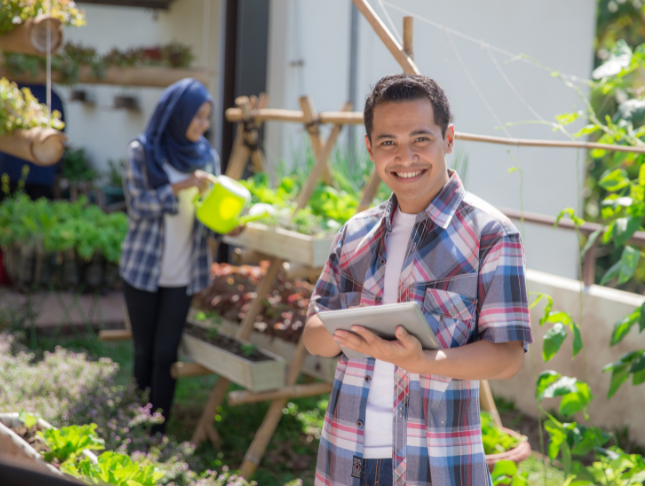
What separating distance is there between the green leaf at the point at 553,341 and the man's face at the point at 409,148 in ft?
2.80

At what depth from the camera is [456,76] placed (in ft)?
14.8

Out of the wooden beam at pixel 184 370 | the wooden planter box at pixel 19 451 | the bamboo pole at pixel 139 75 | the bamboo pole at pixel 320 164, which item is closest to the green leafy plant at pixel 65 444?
the wooden planter box at pixel 19 451

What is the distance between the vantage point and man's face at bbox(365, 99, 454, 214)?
129 cm

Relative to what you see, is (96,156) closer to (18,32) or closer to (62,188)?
(62,188)

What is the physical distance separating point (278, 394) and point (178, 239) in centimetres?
81

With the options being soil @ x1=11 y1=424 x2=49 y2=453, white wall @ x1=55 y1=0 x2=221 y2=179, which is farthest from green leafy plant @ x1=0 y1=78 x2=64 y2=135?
white wall @ x1=55 y1=0 x2=221 y2=179

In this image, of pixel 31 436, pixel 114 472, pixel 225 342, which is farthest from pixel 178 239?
pixel 114 472

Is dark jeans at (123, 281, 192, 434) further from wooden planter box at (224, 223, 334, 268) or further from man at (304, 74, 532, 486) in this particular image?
man at (304, 74, 532, 486)

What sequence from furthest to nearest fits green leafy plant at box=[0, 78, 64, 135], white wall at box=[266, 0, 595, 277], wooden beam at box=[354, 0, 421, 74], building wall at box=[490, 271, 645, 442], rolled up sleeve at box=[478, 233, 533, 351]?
white wall at box=[266, 0, 595, 277]
building wall at box=[490, 271, 645, 442]
green leafy plant at box=[0, 78, 64, 135]
wooden beam at box=[354, 0, 421, 74]
rolled up sleeve at box=[478, 233, 533, 351]

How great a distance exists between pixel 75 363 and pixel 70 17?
147 centimetres

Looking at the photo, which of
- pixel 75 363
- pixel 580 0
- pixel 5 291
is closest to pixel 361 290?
pixel 75 363

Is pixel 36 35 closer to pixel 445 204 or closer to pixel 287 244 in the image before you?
pixel 287 244

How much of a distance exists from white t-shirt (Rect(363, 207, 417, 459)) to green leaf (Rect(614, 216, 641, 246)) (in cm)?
95

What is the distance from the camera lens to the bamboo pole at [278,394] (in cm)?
273
